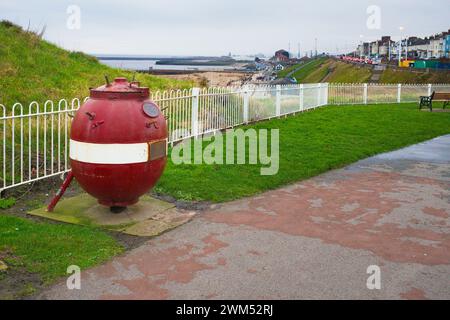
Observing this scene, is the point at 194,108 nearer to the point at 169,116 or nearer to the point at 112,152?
the point at 169,116

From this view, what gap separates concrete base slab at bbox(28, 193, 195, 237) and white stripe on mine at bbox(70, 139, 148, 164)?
2.55 ft

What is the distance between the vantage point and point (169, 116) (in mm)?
10273

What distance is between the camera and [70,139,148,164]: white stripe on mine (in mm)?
5637

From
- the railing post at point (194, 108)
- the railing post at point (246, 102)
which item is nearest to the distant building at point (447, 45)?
the railing post at point (246, 102)

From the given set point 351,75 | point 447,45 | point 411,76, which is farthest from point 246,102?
point 447,45

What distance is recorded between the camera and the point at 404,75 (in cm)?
5922

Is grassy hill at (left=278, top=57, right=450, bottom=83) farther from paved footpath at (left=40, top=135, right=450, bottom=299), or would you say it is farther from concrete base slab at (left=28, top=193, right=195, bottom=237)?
concrete base slab at (left=28, top=193, right=195, bottom=237)

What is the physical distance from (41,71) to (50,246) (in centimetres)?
1250

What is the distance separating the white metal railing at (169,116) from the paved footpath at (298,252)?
2.35m

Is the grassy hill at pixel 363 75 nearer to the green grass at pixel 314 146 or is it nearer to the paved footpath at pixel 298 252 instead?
the green grass at pixel 314 146

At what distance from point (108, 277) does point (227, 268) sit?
1.10 m

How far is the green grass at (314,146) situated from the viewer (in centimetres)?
774

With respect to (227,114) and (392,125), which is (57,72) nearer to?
(227,114)
